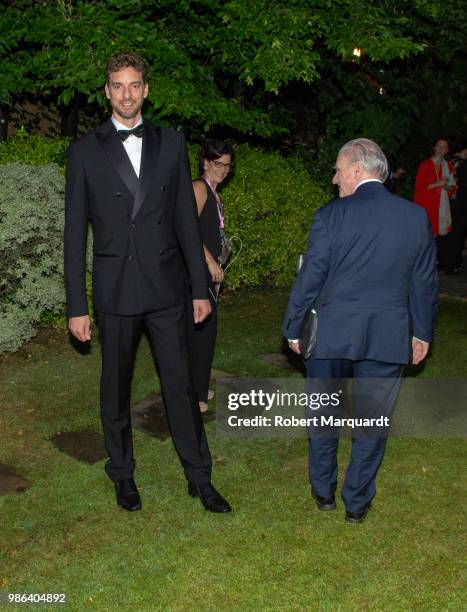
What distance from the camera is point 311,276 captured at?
444 centimetres

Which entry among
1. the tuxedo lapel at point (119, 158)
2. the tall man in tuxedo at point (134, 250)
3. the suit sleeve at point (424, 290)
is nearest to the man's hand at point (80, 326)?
the tall man in tuxedo at point (134, 250)

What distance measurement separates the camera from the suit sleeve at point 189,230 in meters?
4.85

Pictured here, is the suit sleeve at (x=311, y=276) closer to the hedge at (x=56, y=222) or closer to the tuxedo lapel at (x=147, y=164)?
the tuxedo lapel at (x=147, y=164)

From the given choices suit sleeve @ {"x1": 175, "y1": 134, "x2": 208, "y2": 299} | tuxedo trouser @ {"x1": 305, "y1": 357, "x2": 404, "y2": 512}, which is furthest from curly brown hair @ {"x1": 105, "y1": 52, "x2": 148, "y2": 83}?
tuxedo trouser @ {"x1": 305, "y1": 357, "x2": 404, "y2": 512}

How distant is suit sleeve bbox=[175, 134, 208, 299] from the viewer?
4.85 meters

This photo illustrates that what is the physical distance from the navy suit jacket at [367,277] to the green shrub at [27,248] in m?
3.69

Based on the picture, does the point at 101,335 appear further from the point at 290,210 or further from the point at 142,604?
the point at 290,210

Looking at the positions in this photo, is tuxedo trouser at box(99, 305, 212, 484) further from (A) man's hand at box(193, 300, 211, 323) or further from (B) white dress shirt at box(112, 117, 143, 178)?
(B) white dress shirt at box(112, 117, 143, 178)

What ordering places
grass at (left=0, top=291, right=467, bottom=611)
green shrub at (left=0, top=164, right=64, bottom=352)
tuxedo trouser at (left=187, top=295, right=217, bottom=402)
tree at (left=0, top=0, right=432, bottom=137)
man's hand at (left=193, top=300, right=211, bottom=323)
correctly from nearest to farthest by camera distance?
1. grass at (left=0, top=291, right=467, bottom=611)
2. man's hand at (left=193, top=300, right=211, bottom=323)
3. tuxedo trouser at (left=187, top=295, right=217, bottom=402)
4. green shrub at (left=0, top=164, right=64, bottom=352)
5. tree at (left=0, top=0, right=432, bottom=137)

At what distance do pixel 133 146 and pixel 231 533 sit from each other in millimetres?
2317

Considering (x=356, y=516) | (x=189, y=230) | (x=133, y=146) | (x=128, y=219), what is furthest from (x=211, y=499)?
(x=133, y=146)

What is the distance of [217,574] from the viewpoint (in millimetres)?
4422

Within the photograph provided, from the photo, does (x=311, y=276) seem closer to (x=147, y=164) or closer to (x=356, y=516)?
(x=147, y=164)

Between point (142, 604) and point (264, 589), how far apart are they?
2.08 ft
